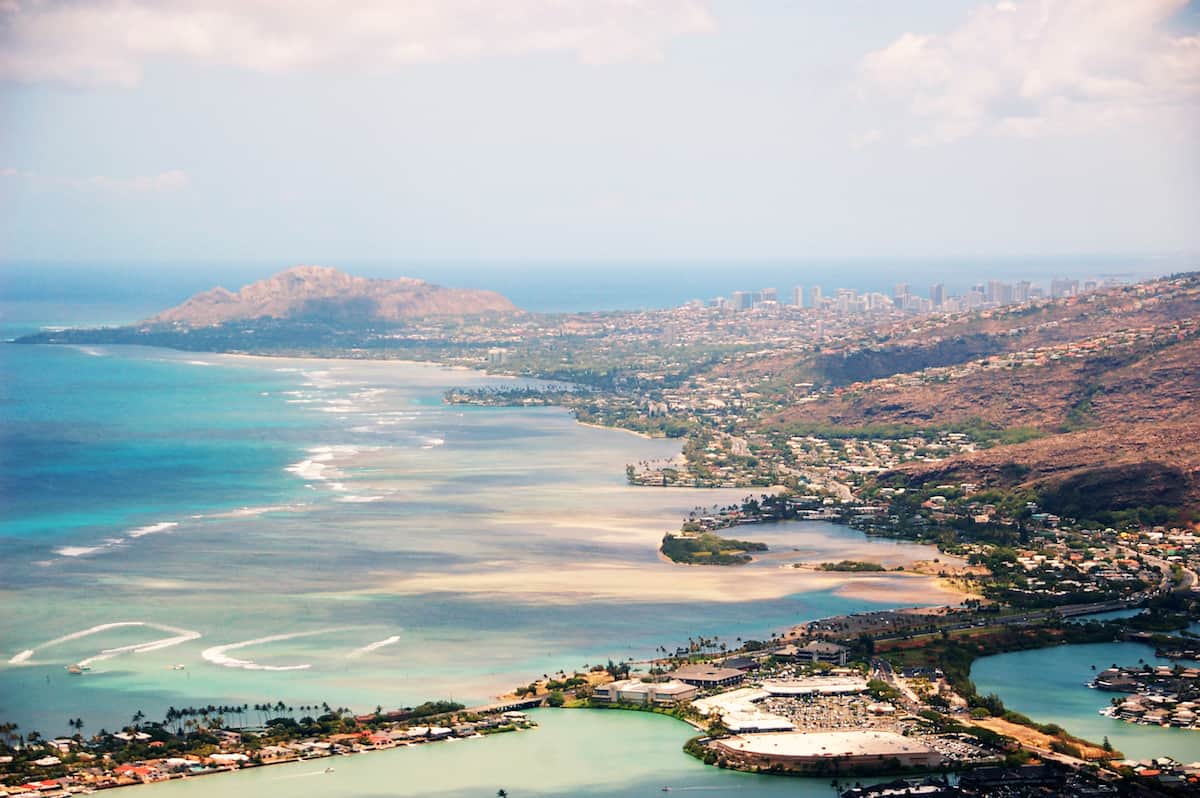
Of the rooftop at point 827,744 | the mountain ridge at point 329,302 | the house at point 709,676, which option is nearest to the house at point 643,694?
the house at point 709,676

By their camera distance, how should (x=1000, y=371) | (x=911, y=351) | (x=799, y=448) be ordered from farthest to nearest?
(x=911, y=351)
(x=1000, y=371)
(x=799, y=448)

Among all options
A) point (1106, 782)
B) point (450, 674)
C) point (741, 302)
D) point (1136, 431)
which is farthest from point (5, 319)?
point (1106, 782)

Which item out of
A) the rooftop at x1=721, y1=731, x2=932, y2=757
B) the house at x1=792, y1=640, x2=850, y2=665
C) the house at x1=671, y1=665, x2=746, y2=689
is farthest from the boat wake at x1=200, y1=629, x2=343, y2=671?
the house at x1=792, y1=640, x2=850, y2=665

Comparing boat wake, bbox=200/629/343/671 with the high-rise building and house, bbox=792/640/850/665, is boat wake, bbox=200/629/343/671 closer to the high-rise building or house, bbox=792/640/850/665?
house, bbox=792/640/850/665

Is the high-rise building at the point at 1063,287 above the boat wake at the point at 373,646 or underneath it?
above

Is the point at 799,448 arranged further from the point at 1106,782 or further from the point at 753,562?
the point at 1106,782

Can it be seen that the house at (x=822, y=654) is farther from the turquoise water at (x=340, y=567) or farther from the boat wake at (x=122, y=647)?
the boat wake at (x=122, y=647)
